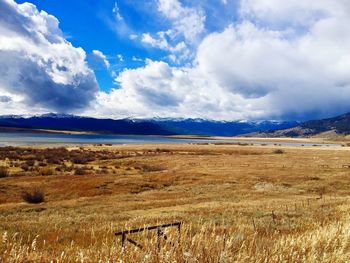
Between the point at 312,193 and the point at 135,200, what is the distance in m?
16.9

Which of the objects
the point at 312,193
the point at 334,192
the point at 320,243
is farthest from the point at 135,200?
the point at 320,243

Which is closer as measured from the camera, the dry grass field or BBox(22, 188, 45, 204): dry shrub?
the dry grass field

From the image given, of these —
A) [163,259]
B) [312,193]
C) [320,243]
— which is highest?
[163,259]

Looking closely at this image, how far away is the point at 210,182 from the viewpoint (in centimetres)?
3812

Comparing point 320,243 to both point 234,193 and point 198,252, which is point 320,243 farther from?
point 234,193

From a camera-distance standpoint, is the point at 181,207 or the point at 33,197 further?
the point at 33,197

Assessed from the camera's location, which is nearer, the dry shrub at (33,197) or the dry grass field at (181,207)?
the dry grass field at (181,207)

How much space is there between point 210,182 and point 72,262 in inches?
1323

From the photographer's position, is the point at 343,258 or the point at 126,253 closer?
the point at 126,253

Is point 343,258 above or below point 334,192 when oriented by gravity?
above

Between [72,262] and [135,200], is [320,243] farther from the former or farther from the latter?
[135,200]

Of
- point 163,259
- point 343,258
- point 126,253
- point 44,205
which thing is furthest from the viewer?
point 44,205

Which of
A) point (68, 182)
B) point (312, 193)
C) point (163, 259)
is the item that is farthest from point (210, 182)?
point (163, 259)

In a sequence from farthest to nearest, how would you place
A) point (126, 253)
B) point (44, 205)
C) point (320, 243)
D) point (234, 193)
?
point (234, 193) → point (44, 205) → point (320, 243) → point (126, 253)
